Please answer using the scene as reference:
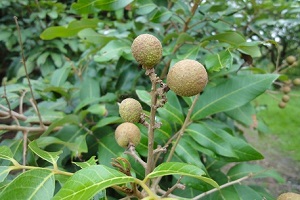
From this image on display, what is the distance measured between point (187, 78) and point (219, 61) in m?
0.33

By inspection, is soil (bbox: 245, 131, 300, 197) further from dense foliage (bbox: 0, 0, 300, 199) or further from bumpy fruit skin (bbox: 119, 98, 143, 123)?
bumpy fruit skin (bbox: 119, 98, 143, 123)

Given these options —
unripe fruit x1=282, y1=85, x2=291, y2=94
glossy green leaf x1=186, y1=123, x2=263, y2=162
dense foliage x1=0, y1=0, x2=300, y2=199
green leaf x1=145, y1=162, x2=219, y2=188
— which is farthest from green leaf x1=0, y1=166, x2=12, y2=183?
unripe fruit x1=282, y1=85, x2=291, y2=94

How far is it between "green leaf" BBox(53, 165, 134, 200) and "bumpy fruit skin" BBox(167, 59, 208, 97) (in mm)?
184

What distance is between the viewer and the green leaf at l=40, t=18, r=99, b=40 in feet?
4.13

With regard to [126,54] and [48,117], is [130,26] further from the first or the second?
[48,117]

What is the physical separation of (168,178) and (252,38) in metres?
1.23

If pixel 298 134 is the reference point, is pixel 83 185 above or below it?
above

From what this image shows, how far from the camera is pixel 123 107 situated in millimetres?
640

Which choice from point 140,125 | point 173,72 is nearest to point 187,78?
point 173,72

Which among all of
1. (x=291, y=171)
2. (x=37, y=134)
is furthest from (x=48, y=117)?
(x=291, y=171)

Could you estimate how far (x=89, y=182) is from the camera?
20.4 inches

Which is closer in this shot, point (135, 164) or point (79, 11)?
point (135, 164)

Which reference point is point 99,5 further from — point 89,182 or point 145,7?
point 89,182

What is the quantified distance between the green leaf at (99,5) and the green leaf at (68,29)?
21 cm
